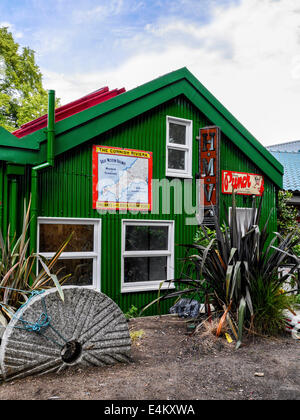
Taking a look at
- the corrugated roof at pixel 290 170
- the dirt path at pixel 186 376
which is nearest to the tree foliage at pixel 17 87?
the corrugated roof at pixel 290 170

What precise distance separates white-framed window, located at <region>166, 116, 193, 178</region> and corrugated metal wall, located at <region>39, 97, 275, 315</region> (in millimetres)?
129

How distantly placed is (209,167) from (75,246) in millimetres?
3358

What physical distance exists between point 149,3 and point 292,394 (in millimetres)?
7092

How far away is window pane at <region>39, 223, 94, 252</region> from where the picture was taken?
268 inches

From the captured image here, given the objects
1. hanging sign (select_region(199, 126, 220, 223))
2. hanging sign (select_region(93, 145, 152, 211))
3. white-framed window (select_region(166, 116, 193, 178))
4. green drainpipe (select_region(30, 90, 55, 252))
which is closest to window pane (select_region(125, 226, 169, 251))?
hanging sign (select_region(93, 145, 152, 211))

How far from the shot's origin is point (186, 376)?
422cm

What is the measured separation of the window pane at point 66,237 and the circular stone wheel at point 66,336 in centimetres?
253

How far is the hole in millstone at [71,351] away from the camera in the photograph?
4.32 m

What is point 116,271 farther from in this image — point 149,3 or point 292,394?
point 149,3

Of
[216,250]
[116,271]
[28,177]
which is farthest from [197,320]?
[28,177]

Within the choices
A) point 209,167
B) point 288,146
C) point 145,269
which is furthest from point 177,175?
point 288,146

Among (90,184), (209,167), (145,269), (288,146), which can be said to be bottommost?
(145,269)

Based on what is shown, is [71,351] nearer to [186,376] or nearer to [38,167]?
[186,376]
